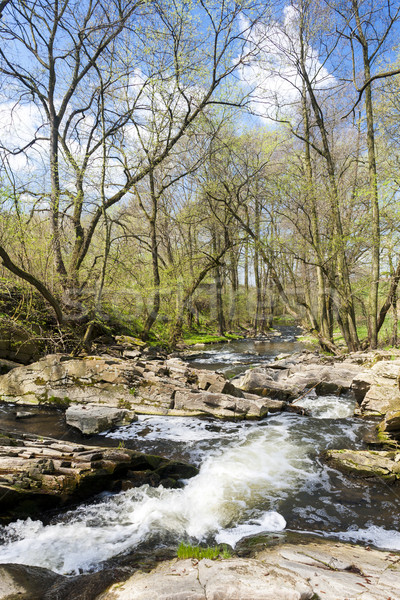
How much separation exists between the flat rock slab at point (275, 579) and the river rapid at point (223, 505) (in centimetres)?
71

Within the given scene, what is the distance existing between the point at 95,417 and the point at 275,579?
528 centimetres

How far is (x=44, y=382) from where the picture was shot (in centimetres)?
843

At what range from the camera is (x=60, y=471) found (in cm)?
419

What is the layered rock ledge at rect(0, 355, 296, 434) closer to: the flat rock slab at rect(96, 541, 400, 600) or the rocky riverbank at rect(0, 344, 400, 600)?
the rocky riverbank at rect(0, 344, 400, 600)

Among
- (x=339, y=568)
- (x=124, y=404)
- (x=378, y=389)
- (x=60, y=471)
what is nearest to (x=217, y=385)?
(x=124, y=404)

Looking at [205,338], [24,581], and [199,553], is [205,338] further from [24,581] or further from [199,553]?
[24,581]

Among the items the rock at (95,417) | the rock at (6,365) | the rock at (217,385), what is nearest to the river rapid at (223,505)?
the rock at (95,417)

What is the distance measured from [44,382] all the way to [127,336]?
6.52 m

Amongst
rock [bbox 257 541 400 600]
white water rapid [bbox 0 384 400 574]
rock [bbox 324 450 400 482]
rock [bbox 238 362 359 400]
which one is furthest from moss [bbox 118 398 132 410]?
rock [bbox 257 541 400 600]

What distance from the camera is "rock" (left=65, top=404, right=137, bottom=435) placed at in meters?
6.73

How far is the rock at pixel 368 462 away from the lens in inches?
193

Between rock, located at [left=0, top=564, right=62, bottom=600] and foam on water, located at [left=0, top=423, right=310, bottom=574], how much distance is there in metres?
0.18

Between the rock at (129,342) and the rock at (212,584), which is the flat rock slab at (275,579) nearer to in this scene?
the rock at (212,584)

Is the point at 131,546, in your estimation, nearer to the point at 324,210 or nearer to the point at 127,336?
the point at 127,336
